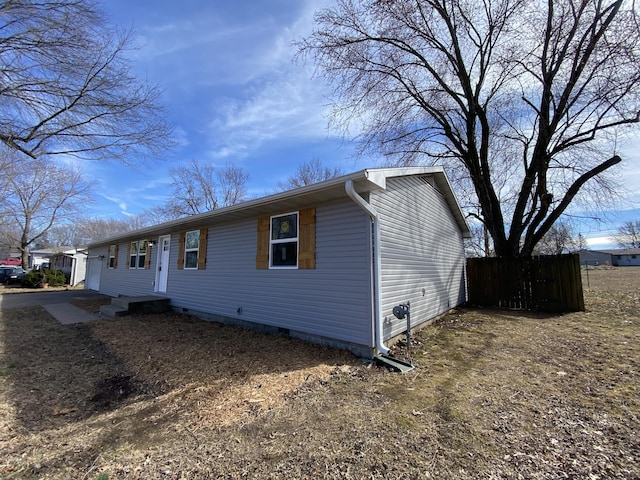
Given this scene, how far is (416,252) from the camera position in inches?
287

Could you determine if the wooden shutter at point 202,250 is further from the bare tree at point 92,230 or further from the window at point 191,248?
the bare tree at point 92,230

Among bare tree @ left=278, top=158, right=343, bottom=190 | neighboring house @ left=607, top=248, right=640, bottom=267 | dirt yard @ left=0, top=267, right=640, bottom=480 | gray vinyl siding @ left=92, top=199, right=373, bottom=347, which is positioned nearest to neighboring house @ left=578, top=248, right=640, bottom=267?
neighboring house @ left=607, top=248, right=640, bottom=267

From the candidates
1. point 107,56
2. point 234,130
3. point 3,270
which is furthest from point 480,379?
point 3,270

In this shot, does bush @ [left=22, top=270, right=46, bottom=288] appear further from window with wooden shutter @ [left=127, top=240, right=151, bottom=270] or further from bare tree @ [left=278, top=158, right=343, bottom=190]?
bare tree @ [left=278, top=158, right=343, bottom=190]

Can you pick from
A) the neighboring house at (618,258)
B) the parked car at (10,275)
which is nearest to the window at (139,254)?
the parked car at (10,275)

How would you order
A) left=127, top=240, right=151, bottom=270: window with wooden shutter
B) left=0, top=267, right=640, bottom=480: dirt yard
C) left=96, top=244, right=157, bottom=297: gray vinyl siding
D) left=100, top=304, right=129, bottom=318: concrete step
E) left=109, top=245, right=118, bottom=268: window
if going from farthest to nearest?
left=109, top=245, right=118, bottom=268: window, left=127, top=240, right=151, bottom=270: window with wooden shutter, left=96, top=244, right=157, bottom=297: gray vinyl siding, left=100, top=304, right=129, bottom=318: concrete step, left=0, top=267, right=640, bottom=480: dirt yard

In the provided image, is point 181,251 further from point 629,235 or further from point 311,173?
point 629,235

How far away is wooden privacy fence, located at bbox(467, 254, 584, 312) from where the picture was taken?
9164 millimetres

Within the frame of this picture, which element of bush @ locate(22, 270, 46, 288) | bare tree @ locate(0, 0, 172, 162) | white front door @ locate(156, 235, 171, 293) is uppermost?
bare tree @ locate(0, 0, 172, 162)

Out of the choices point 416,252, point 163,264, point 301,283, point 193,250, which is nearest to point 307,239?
point 301,283

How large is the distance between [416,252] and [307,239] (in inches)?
113

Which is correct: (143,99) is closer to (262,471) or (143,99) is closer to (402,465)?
(262,471)

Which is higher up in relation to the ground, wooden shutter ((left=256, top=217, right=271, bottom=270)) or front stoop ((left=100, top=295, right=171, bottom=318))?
wooden shutter ((left=256, top=217, right=271, bottom=270))

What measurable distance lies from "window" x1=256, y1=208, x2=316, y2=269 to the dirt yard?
61.9 inches
